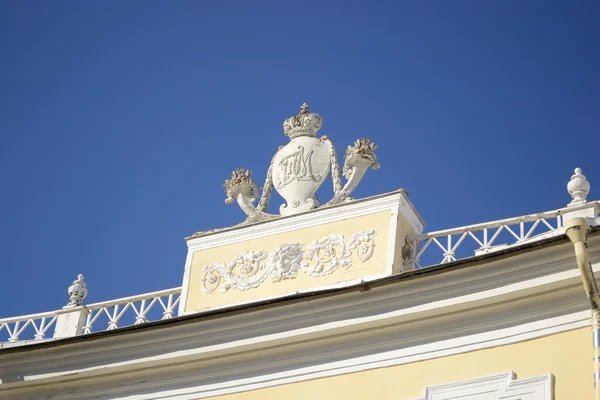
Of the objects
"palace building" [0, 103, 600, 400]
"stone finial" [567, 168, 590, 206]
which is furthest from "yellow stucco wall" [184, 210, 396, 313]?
"stone finial" [567, 168, 590, 206]

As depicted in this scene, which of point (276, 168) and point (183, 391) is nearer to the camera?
point (183, 391)

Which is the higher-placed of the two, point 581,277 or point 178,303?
point 178,303

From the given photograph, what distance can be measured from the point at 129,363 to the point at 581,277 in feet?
17.5

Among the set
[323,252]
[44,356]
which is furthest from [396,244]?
[44,356]

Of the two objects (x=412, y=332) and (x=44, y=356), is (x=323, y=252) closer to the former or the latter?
(x=412, y=332)

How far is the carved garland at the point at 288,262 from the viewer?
15.7 m

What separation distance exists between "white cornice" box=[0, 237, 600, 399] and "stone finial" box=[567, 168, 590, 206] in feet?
3.21

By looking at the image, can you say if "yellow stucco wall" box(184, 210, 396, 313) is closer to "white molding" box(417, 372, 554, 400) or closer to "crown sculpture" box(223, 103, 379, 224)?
"crown sculpture" box(223, 103, 379, 224)

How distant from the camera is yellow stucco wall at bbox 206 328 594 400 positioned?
13391 millimetres

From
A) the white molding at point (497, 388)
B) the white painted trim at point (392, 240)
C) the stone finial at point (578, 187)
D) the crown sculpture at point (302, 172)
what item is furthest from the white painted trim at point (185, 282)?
the stone finial at point (578, 187)

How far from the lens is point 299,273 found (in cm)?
1586

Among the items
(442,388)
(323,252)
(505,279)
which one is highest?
(323,252)

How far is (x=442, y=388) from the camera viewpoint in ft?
46.1

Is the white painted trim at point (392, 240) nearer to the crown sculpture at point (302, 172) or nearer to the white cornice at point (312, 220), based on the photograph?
the white cornice at point (312, 220)
